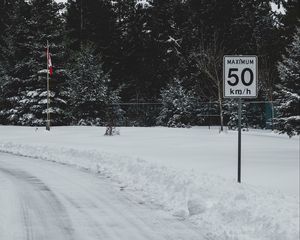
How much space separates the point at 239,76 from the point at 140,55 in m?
40.7

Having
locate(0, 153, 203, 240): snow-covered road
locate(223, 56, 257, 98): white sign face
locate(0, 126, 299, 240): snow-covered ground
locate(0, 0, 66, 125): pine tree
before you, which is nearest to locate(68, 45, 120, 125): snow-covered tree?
locate(0, 0, 66, 125): pine tree

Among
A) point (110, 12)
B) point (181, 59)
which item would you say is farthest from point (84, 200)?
point (110, 12)

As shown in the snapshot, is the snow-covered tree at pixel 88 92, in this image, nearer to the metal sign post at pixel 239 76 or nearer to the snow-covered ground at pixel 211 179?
the snow-covered ground at pixel 211 179

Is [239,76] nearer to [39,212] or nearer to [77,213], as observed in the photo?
[77,213]

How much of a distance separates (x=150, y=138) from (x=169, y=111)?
13.7 m

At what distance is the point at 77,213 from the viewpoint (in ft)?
28.9

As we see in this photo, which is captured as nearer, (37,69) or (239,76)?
(239,76)

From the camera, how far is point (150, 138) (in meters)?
27.2

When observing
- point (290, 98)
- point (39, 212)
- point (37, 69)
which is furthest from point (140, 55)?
point (39, 212)

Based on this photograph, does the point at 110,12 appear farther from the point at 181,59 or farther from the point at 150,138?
the point at 150,138

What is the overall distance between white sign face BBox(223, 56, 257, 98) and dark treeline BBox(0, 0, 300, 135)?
74.5 ft

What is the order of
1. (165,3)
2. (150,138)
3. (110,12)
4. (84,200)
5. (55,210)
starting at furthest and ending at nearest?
(110,12)
(165,3)
(150,138)
(84,200)
(55,210)

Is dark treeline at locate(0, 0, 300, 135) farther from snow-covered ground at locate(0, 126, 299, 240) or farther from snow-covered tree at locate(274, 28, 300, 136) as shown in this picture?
snow-covered ground at locate(0, 126, 299, 240)

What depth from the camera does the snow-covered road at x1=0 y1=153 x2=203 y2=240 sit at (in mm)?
7266
